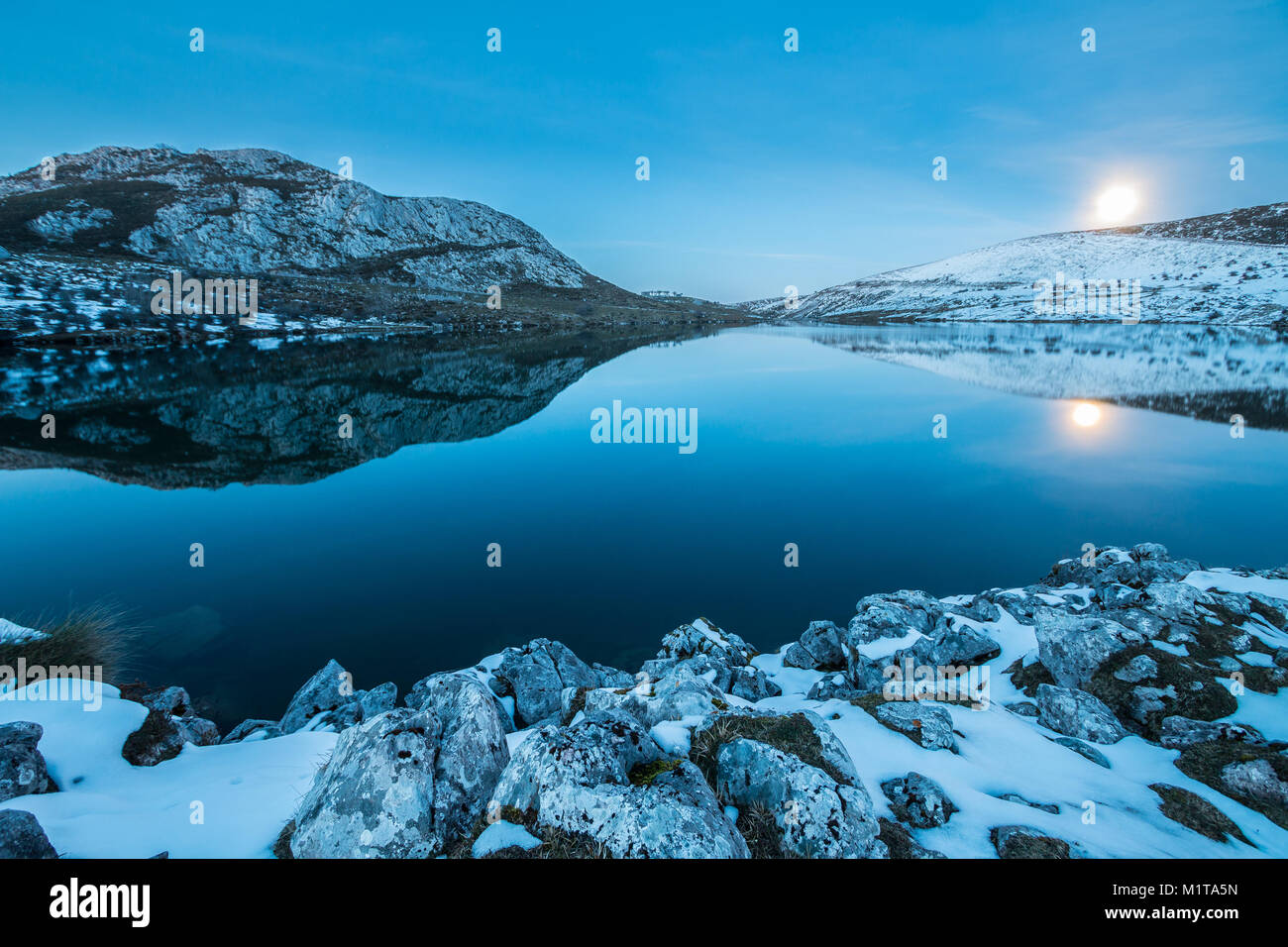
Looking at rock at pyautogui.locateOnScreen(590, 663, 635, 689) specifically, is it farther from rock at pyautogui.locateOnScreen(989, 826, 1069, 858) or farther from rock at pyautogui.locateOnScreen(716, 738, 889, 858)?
rock at pyautogui.locateOnScreen(989, 826, 1069, 858)

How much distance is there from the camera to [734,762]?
647 centimetres

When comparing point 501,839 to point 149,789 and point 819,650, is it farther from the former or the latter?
point 819,650

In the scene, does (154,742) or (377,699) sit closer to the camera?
(154,742)

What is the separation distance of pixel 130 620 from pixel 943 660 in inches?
981

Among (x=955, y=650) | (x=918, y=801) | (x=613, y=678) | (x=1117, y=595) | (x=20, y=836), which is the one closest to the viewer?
(x=20, y=836)

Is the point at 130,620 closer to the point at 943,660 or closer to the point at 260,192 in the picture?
the point at 943,660

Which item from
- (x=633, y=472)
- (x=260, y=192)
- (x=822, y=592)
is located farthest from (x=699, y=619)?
(x=260, y=192)

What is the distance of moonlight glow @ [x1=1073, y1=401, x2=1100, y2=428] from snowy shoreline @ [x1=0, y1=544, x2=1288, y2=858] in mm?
37974

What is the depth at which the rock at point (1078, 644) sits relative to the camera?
427 inches

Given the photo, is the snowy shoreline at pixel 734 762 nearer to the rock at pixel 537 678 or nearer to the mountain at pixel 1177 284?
the rock at pixel 537 678

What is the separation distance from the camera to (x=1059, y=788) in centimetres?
769

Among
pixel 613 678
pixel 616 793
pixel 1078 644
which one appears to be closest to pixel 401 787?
pixel 616 793

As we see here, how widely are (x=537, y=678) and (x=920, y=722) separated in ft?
27.8

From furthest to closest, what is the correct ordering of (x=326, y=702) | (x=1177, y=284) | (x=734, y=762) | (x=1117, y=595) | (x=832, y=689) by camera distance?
1. (x=1177, y=284)
2. (x=1117, y=595)
3. (x=832, y=689)
4. (x=326, y=702)
5. (x=734, y=762)
